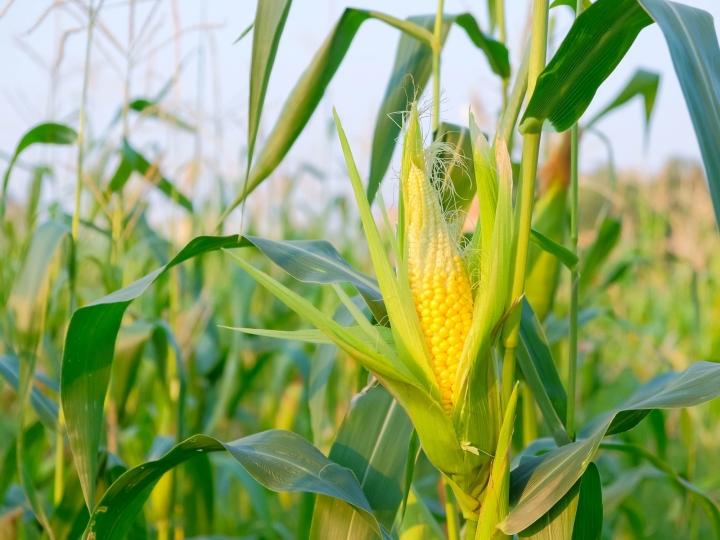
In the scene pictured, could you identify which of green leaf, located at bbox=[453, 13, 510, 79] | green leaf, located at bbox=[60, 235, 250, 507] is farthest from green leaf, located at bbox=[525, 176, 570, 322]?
green leaf, located at bbox=[60, 235, 250, 507]

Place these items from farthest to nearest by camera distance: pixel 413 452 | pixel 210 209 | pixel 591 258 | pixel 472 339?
1. pixel 210 209
2. pixel 591 258
3. pixel 413 452
4. pixel 472 339

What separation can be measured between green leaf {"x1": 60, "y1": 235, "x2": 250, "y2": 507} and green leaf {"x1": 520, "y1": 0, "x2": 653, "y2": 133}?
13.9 inches

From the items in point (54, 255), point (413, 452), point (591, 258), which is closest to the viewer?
point (413, 452)

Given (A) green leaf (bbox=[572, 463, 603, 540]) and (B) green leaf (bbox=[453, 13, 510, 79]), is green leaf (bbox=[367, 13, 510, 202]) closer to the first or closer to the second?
(B) green leaf (bbox=[453, 13, 510, 79])

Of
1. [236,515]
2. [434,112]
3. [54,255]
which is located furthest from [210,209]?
[434,112]

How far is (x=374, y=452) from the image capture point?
30.1 inches

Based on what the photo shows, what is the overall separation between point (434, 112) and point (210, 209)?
1.65m

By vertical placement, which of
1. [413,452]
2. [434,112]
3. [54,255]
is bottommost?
[413,452]

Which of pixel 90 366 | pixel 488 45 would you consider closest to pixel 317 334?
pixel 90 366

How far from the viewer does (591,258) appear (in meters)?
1.35

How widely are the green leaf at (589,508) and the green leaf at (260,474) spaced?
0.23m

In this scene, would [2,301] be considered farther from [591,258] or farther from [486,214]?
[591,258]

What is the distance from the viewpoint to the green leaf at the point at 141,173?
4.48 feet

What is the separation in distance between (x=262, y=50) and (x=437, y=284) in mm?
305
